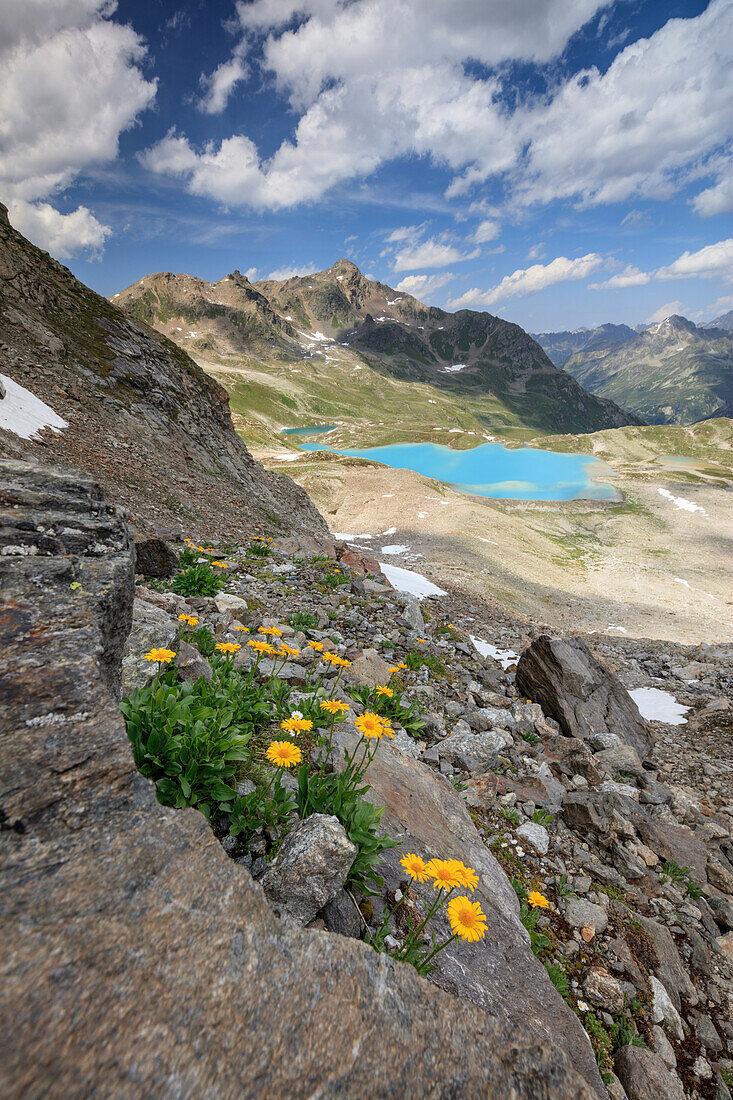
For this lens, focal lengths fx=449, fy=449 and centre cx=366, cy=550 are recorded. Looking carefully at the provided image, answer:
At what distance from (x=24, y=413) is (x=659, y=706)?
69.1 ft

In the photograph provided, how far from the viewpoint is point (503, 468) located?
101 metres

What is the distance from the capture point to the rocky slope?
47.6ft

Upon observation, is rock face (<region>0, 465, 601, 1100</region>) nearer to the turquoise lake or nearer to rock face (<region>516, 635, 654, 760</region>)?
rock face (<region>516, 635, 654, 760</region>)

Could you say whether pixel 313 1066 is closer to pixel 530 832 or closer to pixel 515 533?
pixel 530 832

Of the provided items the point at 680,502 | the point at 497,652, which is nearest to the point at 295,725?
the point at 497,652

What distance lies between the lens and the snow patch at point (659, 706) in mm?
12641

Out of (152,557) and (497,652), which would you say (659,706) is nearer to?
(497,652)

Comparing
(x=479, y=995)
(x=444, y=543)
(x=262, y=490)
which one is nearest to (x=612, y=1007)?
(x=479, y=995)

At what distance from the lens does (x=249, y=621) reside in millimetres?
7891

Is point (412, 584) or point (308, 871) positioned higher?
point (308, 871)

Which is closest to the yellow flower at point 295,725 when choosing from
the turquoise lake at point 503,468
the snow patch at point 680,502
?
the snow patch at point 680,502

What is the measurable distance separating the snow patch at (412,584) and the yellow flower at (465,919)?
700 inches

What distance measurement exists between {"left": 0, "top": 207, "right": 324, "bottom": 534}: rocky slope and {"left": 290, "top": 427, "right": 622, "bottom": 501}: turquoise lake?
52.9 m

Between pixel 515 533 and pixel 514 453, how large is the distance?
78.6m
